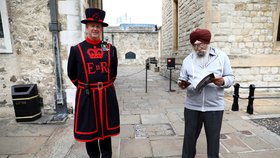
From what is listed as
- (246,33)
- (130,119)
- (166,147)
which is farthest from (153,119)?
(246,33)

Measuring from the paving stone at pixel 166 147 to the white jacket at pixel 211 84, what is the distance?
1073 millimetres

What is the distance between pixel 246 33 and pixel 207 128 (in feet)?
18.2

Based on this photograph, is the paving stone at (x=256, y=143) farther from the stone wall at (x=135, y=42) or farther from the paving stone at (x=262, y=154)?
the stone wall at (x=135, y=42)

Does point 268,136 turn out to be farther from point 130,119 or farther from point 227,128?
point 130,119

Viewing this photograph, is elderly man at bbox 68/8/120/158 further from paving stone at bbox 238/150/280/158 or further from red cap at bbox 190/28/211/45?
paving stone at bbox 238/150/280/158

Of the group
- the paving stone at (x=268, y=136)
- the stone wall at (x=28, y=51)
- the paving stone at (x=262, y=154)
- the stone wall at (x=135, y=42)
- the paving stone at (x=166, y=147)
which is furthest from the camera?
the stone wall at (x=135, y=42)

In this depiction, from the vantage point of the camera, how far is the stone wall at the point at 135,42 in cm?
2355

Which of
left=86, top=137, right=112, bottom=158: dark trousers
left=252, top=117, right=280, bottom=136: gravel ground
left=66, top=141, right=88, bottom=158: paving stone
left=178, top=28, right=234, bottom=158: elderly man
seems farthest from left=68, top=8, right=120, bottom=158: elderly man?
left=252, top=117, right=280, bottom=136: gravel ground

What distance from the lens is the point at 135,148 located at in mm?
2949

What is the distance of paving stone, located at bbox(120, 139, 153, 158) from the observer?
278 cm

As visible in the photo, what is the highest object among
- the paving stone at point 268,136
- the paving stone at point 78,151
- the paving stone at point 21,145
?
the paving stone at point 268,136

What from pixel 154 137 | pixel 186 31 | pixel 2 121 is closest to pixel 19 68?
pixel 2 121

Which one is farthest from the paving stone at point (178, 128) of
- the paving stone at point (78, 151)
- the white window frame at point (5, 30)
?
the white window frame at point (5, 30)

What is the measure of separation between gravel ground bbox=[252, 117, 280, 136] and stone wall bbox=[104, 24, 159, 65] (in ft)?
66.5
